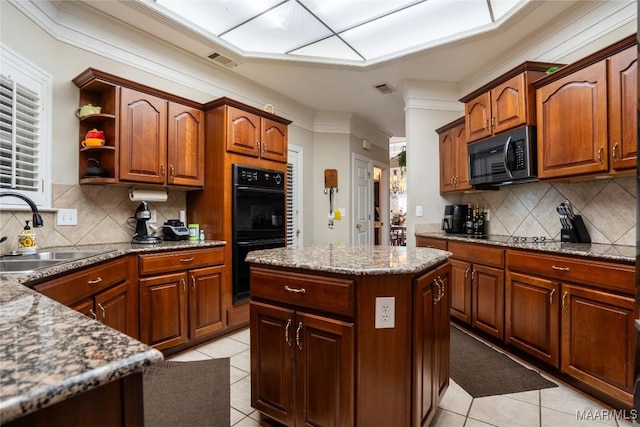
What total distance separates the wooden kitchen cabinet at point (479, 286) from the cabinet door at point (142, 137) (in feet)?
9.31

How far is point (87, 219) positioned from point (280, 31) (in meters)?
2.39

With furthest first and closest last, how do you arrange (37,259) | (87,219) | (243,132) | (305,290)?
(243,132) → (87,219) → (37,259) → (305,290)

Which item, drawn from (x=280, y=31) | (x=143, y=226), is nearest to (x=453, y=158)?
(x=280, y=31)

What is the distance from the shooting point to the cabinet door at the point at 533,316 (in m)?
2.14

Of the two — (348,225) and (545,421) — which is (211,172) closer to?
(348,225)

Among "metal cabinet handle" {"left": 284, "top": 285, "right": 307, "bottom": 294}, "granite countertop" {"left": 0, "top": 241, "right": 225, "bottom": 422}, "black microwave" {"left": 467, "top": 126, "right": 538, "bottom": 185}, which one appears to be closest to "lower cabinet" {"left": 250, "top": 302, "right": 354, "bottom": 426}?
"metal cabinet handle" {"left": 284, "top": 285, "right": 307, "bottom": 294}

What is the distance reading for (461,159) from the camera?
351 cm

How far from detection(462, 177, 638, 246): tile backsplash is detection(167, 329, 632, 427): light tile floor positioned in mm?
1154

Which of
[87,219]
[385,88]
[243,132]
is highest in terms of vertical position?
[385,88]

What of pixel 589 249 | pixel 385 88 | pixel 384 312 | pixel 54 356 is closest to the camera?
pixel 54 356

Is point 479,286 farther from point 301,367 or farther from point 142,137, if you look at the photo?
point 142,137

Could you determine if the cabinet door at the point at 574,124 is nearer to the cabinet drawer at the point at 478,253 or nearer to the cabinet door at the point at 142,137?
the cabinet drawer at the point at 478,253

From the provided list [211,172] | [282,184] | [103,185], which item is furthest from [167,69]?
[282,184]

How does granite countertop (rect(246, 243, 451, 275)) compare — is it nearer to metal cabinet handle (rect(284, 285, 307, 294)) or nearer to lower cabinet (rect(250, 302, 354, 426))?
metal cabinet handle (rect(284, 285, 307, 294))
